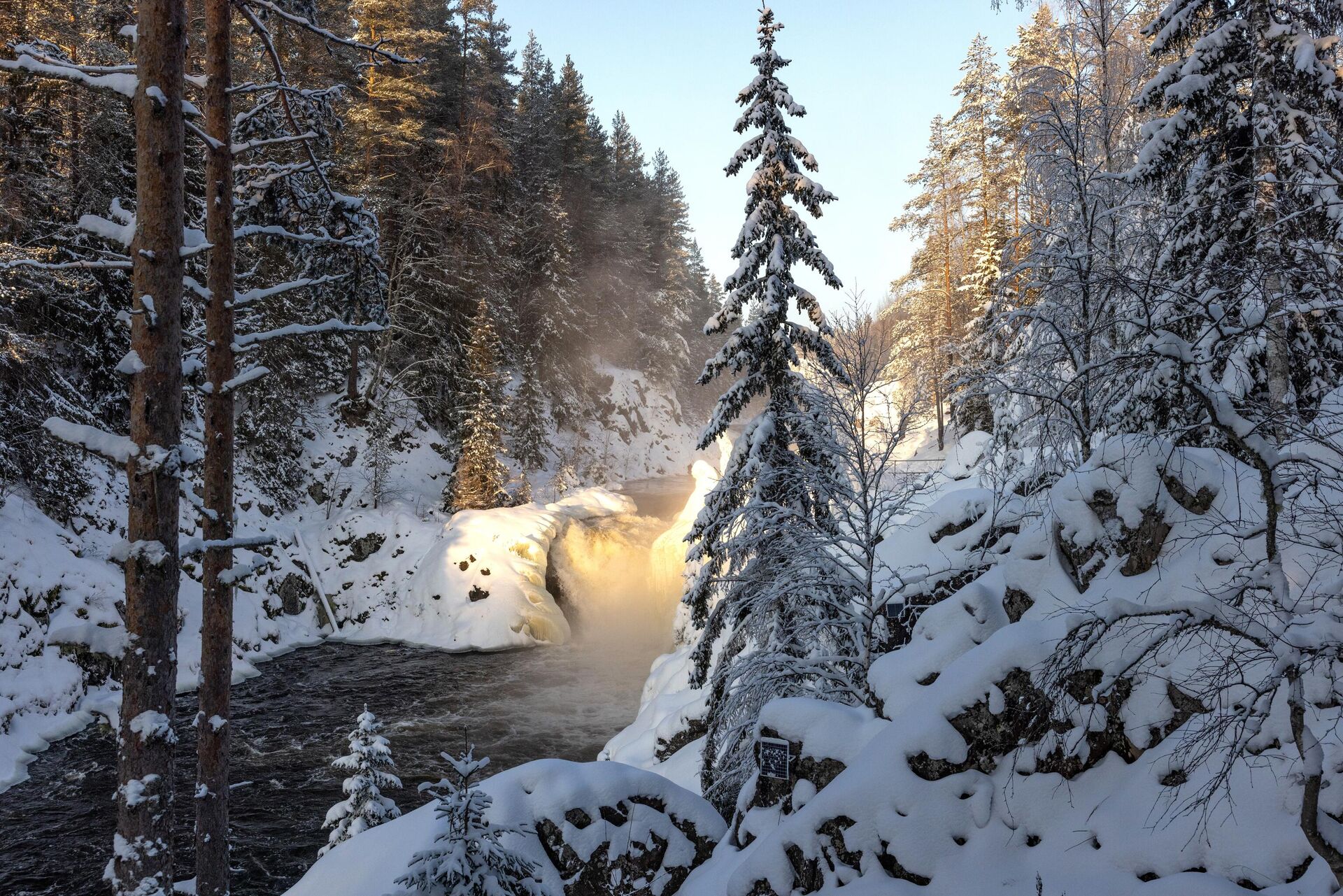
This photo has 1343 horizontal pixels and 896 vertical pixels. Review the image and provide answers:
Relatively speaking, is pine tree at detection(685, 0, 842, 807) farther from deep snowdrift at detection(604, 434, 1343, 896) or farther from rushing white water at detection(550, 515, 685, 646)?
rushing white water at detection(550, 515, 685, 646)

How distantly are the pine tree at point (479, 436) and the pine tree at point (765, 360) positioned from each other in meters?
17.3

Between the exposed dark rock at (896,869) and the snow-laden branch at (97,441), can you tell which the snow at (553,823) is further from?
the snow-laden branch at (97,441)

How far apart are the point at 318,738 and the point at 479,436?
13.3 metres

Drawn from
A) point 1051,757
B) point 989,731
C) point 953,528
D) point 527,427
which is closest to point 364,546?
point 527,427

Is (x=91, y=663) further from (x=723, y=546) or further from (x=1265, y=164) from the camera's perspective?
(x=1265, y=164)

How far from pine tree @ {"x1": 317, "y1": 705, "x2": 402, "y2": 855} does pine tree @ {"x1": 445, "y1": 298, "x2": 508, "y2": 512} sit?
18.0 m

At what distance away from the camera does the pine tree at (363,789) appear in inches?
372

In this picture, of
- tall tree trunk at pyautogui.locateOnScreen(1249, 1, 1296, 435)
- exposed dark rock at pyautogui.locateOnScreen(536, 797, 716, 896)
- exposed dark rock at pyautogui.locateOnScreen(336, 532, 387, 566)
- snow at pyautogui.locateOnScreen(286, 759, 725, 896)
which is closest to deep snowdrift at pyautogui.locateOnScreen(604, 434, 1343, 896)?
exposed dark rock at pyautogui.locateOnScreen(536, 797, 716, 896)

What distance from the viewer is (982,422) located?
2778cm

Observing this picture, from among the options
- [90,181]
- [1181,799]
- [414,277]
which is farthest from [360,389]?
[1181,799]

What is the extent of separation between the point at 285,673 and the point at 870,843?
19367 millimetres

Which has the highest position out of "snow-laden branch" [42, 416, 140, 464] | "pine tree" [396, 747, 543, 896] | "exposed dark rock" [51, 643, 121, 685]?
"snow-laden branch" [42, 416, 140, 464]

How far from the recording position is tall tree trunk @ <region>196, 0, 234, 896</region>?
22.0 feet

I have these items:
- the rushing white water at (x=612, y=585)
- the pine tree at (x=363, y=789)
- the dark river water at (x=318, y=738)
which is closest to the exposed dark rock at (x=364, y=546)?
the dark river water at (x=318, y=738)
